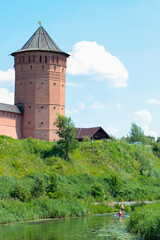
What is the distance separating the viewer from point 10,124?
1668 inches

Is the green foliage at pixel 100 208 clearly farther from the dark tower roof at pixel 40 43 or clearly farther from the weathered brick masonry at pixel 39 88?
the dark tower roof at pixel 40 43

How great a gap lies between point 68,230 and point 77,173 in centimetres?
1510

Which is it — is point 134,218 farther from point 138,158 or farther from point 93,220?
point 138,158

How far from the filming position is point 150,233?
18.3 meters

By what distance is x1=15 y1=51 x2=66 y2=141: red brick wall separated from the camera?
4397cm

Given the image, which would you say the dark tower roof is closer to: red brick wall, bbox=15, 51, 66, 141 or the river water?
red brick wall, bbox=15, 51, 66, 141

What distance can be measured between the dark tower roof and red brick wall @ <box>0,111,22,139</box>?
7.08 m

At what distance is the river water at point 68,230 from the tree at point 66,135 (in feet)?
41.8

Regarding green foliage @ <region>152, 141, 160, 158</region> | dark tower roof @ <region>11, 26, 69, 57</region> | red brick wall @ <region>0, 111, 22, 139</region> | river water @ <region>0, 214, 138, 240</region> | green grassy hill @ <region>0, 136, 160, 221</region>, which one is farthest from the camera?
green foliage @ <region>152, 141, 160, 158</region>

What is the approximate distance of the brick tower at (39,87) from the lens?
4397cm

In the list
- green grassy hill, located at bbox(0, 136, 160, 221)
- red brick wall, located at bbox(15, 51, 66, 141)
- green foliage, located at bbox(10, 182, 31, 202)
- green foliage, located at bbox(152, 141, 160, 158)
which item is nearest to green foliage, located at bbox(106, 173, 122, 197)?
green grassy hill, located at bbox(0, 136, 160, 221)

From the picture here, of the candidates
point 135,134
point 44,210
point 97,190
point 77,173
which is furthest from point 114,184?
point 135,134

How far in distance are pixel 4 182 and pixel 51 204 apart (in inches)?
148

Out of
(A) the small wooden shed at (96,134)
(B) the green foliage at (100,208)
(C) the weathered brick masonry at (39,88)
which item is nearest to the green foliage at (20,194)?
(B) the green foliage at (100,208)
